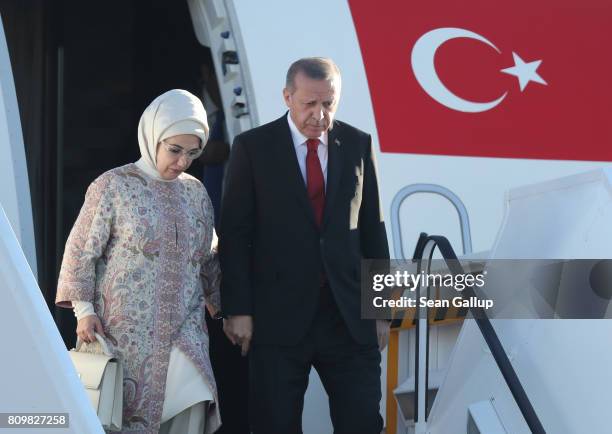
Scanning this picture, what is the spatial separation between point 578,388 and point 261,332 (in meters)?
A: 1.02

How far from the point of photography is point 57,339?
7.55 feet

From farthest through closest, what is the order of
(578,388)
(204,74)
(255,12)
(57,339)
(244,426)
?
(204,74) → (255,12) → (244,426) → (578,388) → (57,339)

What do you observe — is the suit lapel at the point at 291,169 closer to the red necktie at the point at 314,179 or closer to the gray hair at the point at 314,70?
the red necktie at the point at 314,179

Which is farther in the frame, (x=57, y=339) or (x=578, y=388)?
(x=578, y=388)

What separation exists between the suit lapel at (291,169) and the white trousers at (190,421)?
0.70 metres

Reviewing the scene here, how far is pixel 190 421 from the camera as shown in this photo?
134 inches

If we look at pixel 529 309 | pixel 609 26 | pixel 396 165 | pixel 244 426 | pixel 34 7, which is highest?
pixel 34 7

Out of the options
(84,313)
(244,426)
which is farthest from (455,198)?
(84,313)

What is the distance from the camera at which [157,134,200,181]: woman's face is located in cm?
337

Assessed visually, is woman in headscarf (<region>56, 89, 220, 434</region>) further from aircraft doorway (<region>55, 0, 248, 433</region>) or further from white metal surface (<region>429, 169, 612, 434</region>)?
aircraft doorway (<region>55, 0, 248, 433</region>)

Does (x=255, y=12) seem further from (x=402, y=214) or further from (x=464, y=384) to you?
(x=464, y=384)

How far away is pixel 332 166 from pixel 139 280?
2.44 ft

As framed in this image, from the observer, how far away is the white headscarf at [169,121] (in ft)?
11.0

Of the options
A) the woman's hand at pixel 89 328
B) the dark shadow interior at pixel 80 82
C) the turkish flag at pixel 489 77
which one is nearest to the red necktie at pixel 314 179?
the woman's hand at pixel 89 328
